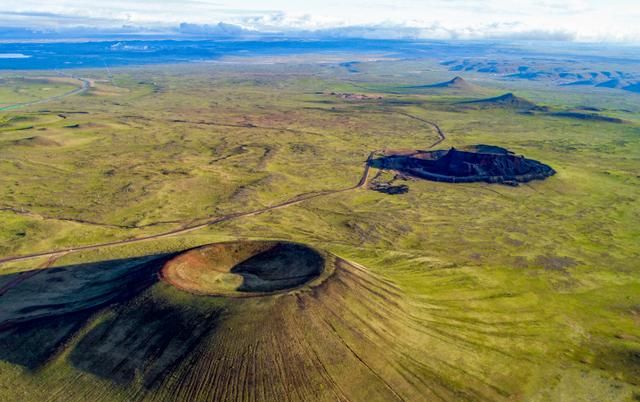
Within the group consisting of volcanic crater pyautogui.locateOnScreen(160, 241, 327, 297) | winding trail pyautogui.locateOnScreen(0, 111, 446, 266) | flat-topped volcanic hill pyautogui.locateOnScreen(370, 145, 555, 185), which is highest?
volcanic crater pyautogui.locateOnScreen(160, 241, 327, 297)

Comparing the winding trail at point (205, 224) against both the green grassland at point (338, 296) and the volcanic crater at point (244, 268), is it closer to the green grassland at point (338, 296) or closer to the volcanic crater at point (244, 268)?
the green grassland at point (338, 296)

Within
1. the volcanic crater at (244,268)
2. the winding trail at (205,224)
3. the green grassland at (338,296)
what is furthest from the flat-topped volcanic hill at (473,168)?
the volcanic crater at (244,268)

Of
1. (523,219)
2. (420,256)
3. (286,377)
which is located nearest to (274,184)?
(420,256)

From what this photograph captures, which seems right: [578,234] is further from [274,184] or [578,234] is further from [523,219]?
[274,184]

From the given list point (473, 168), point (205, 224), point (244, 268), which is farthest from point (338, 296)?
point (473, 168)

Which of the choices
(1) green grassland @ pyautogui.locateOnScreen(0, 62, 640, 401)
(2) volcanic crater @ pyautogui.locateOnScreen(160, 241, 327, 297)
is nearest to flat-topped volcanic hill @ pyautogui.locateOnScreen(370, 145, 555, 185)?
(1) green grassland @ pyautogui.locateOnScreen(0, 62, 640, 401)

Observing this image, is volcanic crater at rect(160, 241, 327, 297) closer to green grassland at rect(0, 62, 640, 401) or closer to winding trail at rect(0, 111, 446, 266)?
green grassland at rect(0, 62, 640, 401)
